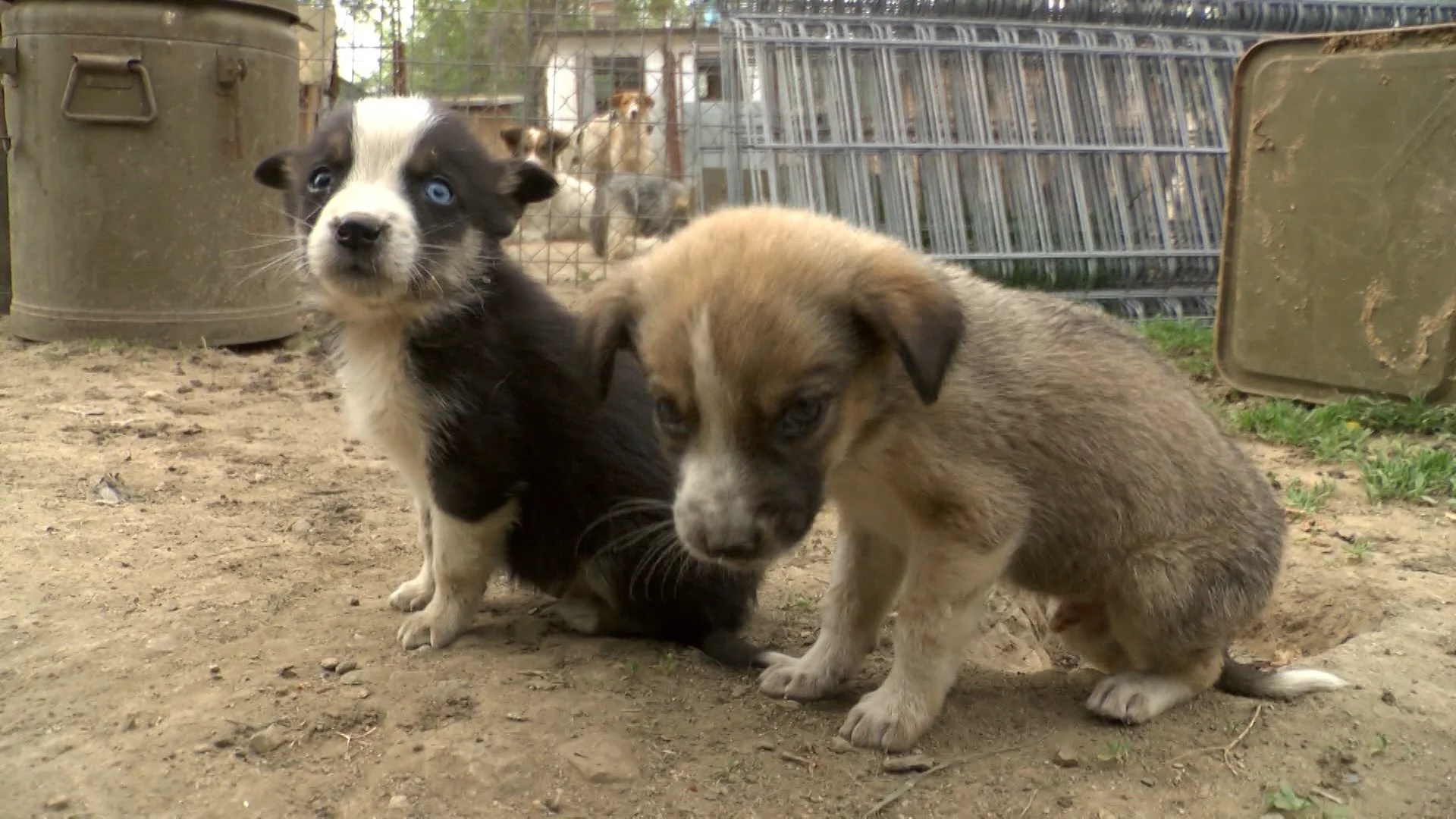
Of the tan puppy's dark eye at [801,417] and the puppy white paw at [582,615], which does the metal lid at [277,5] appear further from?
the tan puppy's dark eye at [801,417]

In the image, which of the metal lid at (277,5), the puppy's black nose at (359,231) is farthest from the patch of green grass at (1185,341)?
the metal lid at (277,5)

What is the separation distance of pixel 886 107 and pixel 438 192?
6.16 metres

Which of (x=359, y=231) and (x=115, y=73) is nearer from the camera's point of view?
(x=359, y=231)

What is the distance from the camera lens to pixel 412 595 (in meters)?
3.69

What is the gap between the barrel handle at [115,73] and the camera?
6.88 metres

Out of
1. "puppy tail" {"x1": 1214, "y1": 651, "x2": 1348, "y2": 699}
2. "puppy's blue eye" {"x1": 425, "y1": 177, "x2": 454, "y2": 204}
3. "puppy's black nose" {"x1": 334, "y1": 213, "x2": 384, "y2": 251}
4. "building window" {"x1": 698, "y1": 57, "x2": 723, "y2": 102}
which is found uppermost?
"building window" {"x1": 698, "y1": 57, "x2": 723, "y2": 102}

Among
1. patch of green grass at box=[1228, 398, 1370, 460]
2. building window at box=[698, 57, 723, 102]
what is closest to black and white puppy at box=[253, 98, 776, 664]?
patch of green grass at box=[1228, 398, 1370, 460]

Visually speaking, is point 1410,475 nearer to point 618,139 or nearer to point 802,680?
point 802,680

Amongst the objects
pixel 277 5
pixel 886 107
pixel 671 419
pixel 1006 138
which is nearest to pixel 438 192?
pixel 671 419

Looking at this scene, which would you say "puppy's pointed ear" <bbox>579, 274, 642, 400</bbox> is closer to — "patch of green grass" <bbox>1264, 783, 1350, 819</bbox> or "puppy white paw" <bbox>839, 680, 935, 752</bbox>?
"puppy white paw" <bbox>839, 680, 935, 752</bbox>

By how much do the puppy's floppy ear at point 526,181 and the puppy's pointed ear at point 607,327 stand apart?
2.78ft

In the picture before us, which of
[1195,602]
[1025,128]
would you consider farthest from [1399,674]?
[1025,128]

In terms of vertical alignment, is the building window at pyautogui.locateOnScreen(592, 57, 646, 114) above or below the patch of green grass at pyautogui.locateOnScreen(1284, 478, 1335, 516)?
above

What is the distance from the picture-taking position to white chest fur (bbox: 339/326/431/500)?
3.27 meters
